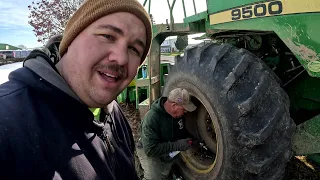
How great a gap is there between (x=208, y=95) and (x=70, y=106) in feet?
5.14

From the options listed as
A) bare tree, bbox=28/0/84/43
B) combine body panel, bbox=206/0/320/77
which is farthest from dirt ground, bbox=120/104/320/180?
bare tree, bbox=28/0/84/43

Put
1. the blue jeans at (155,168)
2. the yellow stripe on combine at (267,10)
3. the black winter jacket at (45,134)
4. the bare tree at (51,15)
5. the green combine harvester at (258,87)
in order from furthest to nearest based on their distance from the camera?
the bare tree at (51,15), the blue jeans at (155,168), the green combine harvester at (258,87), the yellow stripe on combine at (267,10), the black winter jacket at (45,134)

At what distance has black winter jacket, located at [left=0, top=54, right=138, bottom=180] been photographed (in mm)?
973

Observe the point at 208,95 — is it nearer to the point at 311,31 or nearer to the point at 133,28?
the point at 311,31

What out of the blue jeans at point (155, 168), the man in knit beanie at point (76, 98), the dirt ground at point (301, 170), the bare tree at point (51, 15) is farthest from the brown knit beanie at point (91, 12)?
the bare tree at point (51, 15)

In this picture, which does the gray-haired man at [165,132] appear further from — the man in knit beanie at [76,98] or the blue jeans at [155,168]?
the man in knit beanie at [76,98]

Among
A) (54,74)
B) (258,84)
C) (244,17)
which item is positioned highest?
(244,17)

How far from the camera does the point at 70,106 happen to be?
3.96 ft

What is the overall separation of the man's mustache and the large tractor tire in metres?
1.16

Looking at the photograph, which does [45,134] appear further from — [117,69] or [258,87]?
[258,87]

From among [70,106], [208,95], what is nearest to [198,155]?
[208,95]

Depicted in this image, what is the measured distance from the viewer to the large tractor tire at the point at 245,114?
2.19 meters

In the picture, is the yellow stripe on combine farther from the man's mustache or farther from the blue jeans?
the blue jeans

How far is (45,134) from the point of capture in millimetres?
1072
